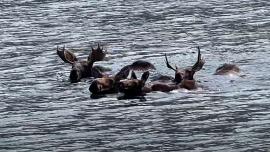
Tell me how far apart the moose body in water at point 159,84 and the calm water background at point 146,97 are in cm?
28

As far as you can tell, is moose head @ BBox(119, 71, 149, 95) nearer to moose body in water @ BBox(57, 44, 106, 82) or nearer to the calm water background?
the calm water background

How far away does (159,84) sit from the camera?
82.4 ft

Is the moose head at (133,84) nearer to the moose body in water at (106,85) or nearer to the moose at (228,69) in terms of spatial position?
the moose body in water at (106,85)

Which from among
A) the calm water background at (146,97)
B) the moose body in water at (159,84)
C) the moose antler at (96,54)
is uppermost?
the moose antler at (96,54)

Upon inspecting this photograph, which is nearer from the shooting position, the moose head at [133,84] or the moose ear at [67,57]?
the moose head at [133,84]

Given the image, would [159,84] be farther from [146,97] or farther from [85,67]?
[85,67]

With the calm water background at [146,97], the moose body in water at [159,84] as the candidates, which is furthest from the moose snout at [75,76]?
the moose body in water at [159,84]

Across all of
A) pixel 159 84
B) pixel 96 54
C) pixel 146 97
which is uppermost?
pixel 96 54

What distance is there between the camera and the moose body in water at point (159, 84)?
2448 cm

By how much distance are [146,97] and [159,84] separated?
0.72m

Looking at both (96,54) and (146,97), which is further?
(96,54)

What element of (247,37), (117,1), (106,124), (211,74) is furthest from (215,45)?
(117,1)

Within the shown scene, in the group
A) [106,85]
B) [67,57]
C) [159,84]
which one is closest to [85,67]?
[67,57]

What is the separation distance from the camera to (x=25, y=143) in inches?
790
